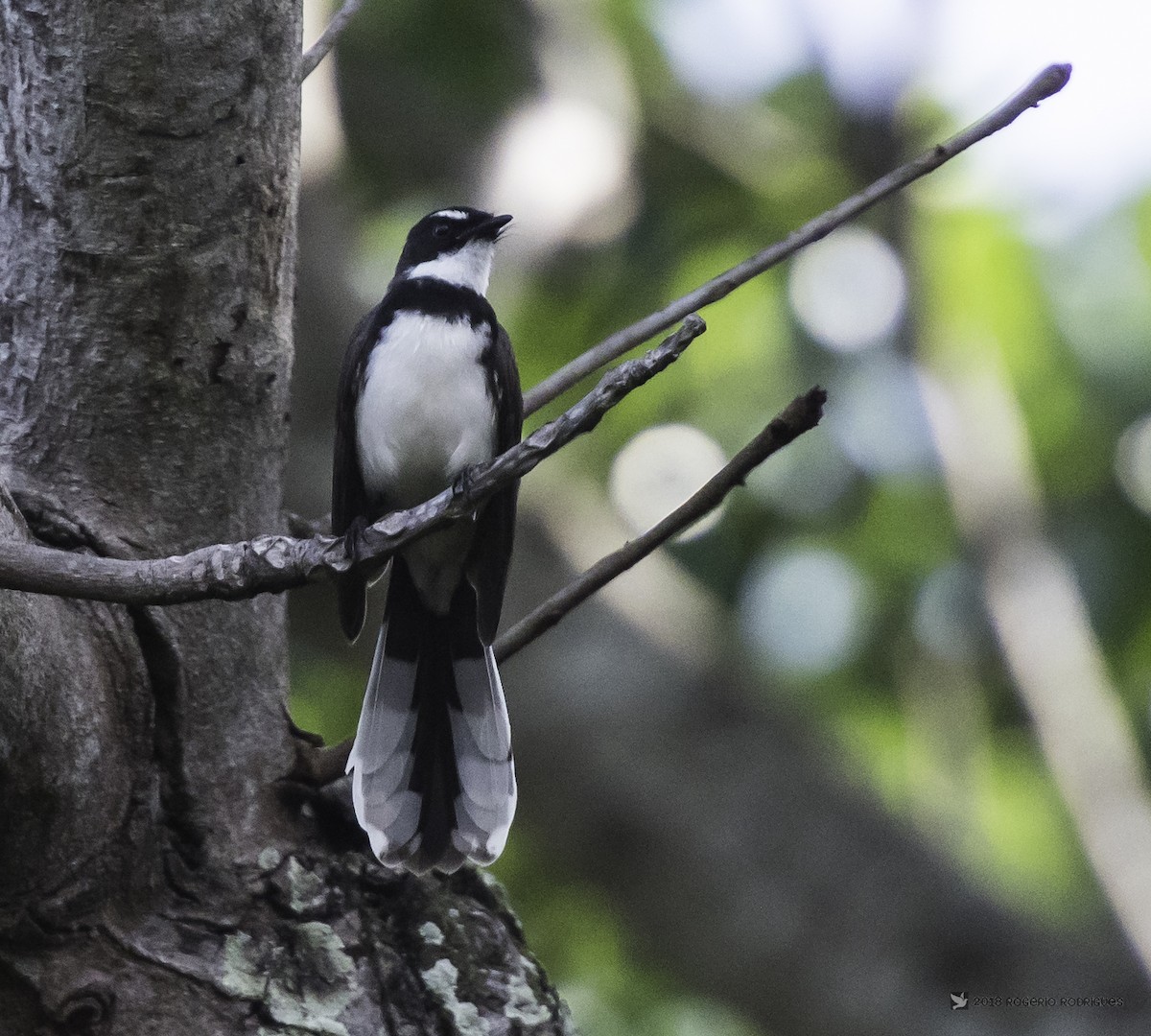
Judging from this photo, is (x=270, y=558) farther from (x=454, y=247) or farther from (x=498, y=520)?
(x=454, y=247)

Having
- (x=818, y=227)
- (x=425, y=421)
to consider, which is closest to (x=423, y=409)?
(x=425, y=421)

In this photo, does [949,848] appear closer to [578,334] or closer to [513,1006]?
[513,1006]

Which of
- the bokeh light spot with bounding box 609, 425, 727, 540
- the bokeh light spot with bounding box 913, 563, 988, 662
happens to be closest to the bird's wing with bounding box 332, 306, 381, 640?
the bokeh light spot with bounding box 609, 425, 727, 540

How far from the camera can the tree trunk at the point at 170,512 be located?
244cm

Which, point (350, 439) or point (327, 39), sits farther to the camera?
point (350, 439)

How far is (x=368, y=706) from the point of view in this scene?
3410 millimetres

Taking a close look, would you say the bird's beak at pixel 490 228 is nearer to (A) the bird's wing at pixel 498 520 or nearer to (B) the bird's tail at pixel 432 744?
(A) the bird's wing at pixel 498 520

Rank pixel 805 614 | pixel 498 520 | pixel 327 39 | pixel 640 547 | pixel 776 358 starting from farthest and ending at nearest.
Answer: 1. pixel 776 358
2. pixel 805 614
3. pixel 498 520
4. pixel 327 39
5. pixel 640 547

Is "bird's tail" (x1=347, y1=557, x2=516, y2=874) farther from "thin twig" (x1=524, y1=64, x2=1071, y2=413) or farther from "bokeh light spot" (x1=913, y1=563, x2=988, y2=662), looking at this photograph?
"bokeh light spot" (x1=913, y1=563, x2=988, y2=662)

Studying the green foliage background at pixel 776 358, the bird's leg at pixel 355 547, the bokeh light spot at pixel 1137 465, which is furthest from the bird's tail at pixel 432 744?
the bokeh light spot at pixel 1137 465

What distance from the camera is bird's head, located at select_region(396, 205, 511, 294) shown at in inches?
174

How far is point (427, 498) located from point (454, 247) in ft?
3.17

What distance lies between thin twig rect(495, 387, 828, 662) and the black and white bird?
0.73m

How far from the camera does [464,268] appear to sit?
14.5 feet
